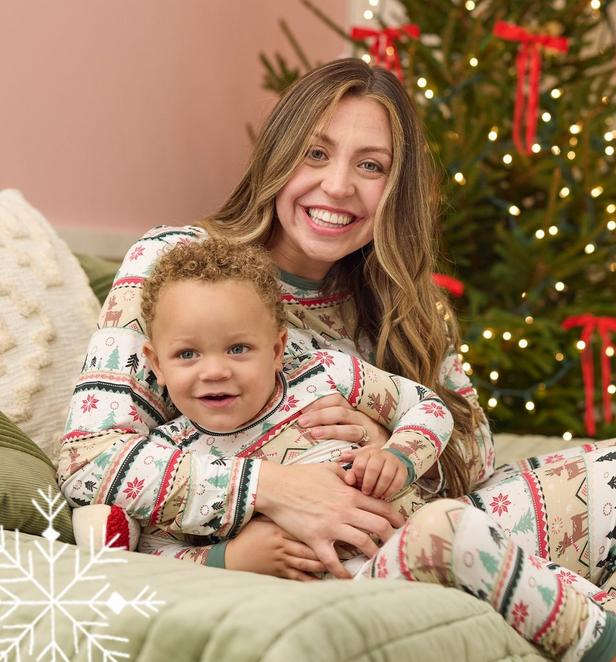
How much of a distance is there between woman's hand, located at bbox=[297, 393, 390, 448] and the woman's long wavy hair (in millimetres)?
221

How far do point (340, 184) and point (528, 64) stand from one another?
167cm

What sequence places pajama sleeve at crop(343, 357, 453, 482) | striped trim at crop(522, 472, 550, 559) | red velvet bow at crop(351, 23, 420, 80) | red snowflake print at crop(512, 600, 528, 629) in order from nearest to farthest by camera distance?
red snowflake print at crop(512, 600, 528, 629) < pajama sleeve at crop(343, 357, 453, 482) < striped trim at crop(522, 472, 550, 559) < red velvet bow at crop(351, 23, 420, 80)

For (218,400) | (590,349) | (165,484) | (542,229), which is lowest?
(590,349)

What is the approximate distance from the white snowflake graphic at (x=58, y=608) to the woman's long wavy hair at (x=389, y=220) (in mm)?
819

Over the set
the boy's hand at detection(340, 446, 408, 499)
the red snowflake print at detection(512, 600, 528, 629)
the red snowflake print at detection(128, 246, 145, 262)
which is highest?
the red snowflake print at detection(128, 246, 145, 262)

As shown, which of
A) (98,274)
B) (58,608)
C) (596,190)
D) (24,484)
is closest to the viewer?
(58,608)

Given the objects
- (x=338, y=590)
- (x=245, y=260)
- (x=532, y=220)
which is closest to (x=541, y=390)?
(x=532, y=220)

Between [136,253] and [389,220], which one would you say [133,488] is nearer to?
[136,253]

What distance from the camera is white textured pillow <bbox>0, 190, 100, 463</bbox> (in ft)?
4.91

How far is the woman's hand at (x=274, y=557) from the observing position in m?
1.26

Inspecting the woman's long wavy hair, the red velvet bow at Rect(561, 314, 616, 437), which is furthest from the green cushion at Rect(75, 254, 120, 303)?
the red velvet bow at Rect(561, 314, 616, 437)

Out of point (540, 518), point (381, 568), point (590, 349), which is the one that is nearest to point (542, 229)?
point (590, 349)

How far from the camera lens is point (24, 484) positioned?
122 centimetres

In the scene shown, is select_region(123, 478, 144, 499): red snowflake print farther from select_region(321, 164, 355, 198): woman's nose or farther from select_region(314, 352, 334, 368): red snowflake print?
select_region(321, 164, 355, 198): woman's nose
